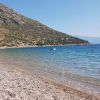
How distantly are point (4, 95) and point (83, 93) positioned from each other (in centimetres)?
735

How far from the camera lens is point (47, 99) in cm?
1706

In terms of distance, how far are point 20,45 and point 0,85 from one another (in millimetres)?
176085

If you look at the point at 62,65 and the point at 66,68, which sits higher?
the point at 66,68

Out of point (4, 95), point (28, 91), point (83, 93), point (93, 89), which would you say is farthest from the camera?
point (93, 89)

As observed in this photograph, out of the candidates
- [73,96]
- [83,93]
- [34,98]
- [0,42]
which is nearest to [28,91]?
[34,98]

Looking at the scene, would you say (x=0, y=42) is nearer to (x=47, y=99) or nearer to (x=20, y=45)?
(x=20, y=45)

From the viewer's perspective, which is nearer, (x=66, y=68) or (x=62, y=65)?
(x=66, y=68)

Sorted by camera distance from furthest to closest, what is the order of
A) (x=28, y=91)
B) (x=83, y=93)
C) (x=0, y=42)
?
(x=0, y=42), (x=83, y=93), (x=28, y=91)

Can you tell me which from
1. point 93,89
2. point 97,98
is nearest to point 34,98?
point 97,98

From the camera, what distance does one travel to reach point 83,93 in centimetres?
2105

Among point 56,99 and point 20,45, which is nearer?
point 56,99

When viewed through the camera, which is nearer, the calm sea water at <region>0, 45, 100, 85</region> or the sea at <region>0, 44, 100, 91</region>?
the sea at <region>0, 44, 100, 91</region>

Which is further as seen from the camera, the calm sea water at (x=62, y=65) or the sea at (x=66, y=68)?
the calm sea water at (x=62, y=65)

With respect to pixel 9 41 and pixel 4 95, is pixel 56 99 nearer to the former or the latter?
pixel 4 95
